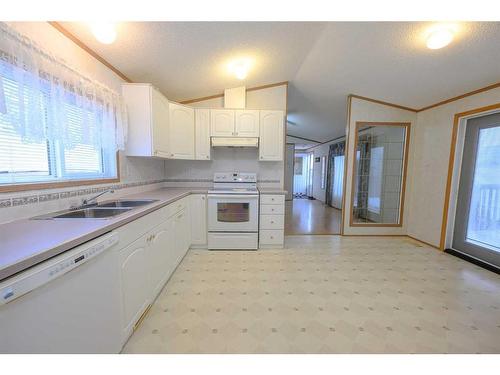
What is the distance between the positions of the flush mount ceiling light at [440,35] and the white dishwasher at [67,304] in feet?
9.72

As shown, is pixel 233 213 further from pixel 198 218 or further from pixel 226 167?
pixel 226 167

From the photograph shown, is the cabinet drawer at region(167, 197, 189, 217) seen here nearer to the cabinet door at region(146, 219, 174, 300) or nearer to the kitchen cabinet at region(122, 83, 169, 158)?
the cabinet door at region(146, 219, 174, 300)

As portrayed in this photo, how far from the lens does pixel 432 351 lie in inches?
52.1

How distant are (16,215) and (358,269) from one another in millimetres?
3064

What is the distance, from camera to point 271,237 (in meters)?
3.02

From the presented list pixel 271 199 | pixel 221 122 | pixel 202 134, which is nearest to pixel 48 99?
pixel 202 134

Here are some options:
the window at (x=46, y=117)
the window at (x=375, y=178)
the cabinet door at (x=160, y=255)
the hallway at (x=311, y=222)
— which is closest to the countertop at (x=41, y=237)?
the window at (x=46, y=117)

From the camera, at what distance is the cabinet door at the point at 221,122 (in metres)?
3.02

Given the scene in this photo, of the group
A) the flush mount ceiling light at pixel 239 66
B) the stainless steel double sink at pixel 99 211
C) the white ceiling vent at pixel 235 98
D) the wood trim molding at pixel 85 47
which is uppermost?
the flush mount ceiling light at pixel 239 66

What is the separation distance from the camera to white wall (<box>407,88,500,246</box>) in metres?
2.88

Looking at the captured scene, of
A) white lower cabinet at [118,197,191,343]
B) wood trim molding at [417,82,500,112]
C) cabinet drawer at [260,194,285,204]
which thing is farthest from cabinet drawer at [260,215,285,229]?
wood trim molding at [417,82,500,112]

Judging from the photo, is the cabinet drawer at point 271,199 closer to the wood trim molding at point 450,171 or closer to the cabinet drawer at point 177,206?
the cabinet drawer at point 177,206
